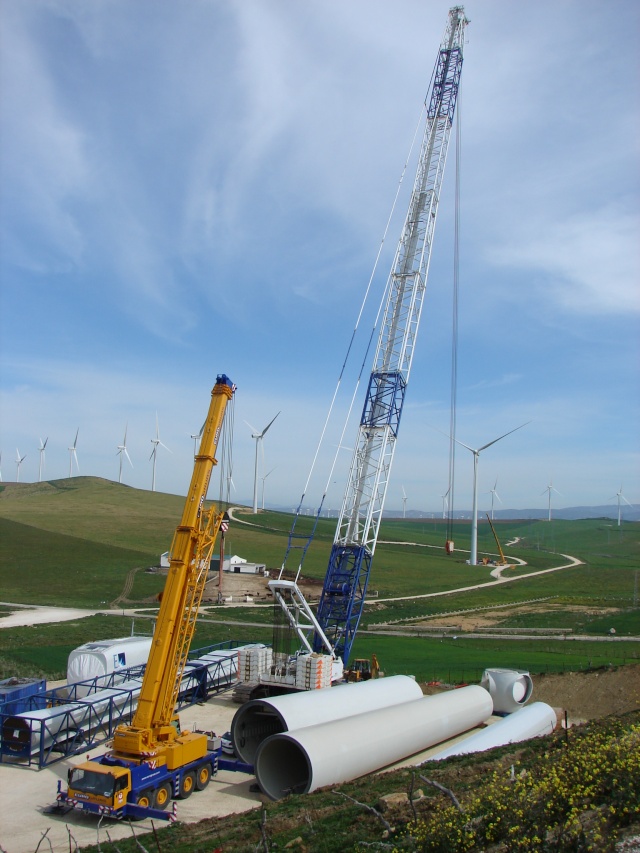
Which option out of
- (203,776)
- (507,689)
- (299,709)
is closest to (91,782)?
(203,776)

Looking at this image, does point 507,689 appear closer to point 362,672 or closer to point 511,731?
point 511,731

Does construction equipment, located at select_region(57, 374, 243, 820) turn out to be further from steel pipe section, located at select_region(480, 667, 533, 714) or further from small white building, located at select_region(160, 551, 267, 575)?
small white building, located at select_region(160, 551, 267, 575)

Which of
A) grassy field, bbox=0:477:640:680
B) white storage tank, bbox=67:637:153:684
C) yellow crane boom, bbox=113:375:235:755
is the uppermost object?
yellow crane boom, bbox=113:375:235:755

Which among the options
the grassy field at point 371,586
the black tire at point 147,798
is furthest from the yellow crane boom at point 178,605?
the grassy field at point 371,586

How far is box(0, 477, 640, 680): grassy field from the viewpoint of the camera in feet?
160

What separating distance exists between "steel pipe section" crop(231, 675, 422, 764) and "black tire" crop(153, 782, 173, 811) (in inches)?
159

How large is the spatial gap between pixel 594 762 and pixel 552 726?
15810 millimetres

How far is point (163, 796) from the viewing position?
21.8 meters

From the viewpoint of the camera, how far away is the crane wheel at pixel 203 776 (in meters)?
23.5

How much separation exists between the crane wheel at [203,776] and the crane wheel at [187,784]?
191mm

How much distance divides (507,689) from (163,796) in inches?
732

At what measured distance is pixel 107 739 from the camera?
29312 mm

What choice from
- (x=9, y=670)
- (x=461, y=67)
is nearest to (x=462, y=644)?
(x=9, y=670)

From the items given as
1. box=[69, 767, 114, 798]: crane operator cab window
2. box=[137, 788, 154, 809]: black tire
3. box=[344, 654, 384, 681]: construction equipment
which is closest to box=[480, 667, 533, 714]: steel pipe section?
box=[344, 654, 384, 681]: construction equipment
